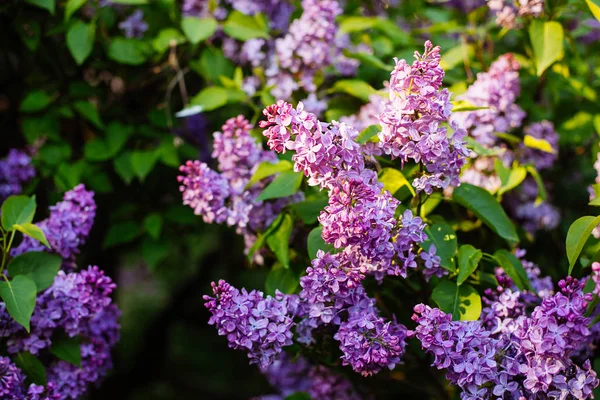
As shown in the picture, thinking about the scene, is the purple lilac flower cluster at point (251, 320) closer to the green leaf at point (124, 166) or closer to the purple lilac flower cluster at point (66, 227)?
the purple lilac flower cluster at point (66, 227)

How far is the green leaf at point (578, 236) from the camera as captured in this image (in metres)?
1.39

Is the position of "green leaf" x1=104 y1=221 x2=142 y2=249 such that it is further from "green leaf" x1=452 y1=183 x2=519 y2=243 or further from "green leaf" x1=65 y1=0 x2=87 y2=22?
"green leaf" x1=452 y1=183 x2=519 y2=243

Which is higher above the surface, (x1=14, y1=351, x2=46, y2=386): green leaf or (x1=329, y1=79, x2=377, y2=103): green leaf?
(x1=329, y1=79, x2=377, y2=103): green leaf

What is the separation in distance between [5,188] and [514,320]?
66.5 inches

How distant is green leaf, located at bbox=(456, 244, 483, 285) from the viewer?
5.00ft

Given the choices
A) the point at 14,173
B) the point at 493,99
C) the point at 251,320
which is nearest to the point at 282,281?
the point at 251,320

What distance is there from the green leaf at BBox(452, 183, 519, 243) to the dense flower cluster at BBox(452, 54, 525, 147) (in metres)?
0.28

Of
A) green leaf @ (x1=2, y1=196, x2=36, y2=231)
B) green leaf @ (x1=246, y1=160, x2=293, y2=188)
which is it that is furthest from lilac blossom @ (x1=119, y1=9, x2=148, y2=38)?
green leaf @ (x1=246, y1=160, x2=293, y2=188)

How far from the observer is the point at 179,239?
8.75 ft

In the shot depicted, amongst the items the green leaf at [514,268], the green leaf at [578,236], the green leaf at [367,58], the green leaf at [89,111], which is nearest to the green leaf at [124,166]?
the green leaf at [89,111]

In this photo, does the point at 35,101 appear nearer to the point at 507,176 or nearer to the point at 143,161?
the point at 143,161

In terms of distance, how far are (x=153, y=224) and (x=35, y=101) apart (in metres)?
0.62

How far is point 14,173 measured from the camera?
7.55 ft

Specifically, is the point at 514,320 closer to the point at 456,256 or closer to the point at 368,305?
the point at 456,256
